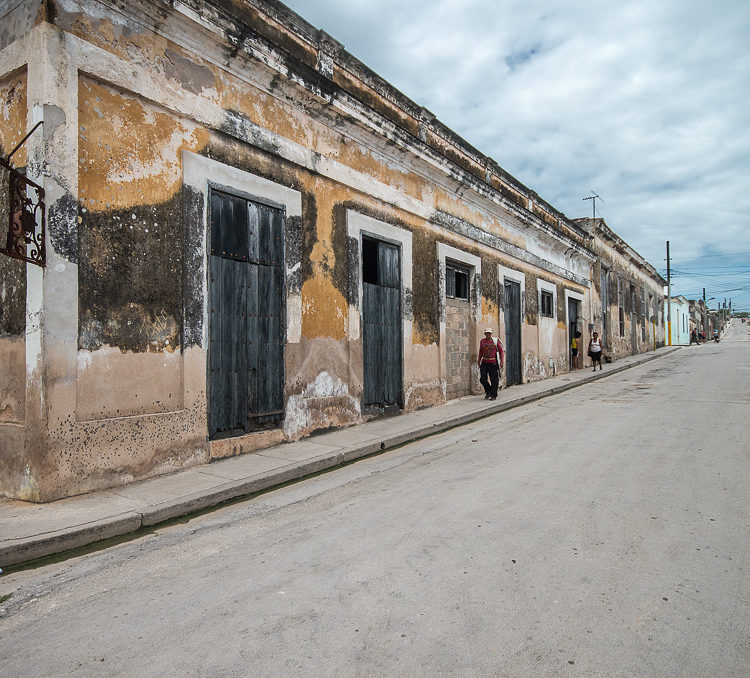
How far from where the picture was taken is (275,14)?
23.6 feet

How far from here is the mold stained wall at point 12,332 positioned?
15.6 ft

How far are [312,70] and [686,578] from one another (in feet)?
24.1

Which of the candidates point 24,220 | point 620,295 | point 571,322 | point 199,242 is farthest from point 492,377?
point 620,295

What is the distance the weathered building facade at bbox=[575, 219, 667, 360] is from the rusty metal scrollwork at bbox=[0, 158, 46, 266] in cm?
2135

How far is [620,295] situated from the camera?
27.1 meters

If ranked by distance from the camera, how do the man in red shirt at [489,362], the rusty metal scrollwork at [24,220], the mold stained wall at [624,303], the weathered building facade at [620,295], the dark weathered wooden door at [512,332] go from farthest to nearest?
the mold stained wall at [624,303] < the weathered building facade at [620,295] < the dark weathered wooden door at [512,332] < the man in red shirt at [489,362] < the rusty metal scrollwork at [24,220]

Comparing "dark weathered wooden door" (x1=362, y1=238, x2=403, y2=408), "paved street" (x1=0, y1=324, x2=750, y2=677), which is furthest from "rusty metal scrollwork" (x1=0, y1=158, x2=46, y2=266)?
"dark weathered wooden door" (x1=362, y1=238, x2=403, y2=408)

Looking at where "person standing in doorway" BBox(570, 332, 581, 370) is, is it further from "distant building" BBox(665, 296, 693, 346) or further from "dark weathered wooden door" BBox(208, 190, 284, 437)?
"distant building" BBox(665, 296, 693, 346)

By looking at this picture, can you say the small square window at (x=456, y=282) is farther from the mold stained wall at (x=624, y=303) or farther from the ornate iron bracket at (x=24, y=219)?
the mold stained wall at (x=624, y=303)

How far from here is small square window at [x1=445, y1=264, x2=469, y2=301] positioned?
38.8 feet

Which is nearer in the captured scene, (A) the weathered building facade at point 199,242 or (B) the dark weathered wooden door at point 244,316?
(A) the weathered building facade at point 199,242

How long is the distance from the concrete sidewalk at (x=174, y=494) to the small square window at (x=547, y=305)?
10087 mm

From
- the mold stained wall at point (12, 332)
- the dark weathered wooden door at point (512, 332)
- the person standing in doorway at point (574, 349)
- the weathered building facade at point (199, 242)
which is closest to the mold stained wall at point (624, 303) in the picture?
the person standing in doorway at point (574, 349)

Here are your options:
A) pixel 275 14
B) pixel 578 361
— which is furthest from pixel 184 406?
pixel 578 361
